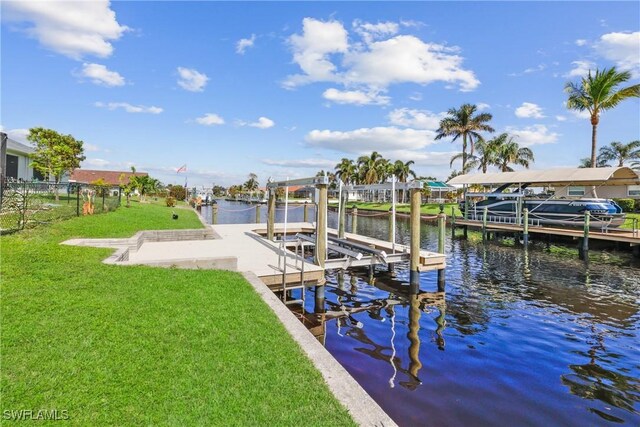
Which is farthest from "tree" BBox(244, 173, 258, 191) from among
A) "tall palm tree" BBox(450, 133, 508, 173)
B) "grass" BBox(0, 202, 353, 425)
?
"grass" BBox(0, 202, 353, 425)

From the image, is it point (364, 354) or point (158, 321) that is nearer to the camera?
point (158, 321)

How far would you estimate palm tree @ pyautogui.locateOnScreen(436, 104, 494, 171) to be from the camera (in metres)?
49.2

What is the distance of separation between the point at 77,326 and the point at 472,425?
5.70 meters

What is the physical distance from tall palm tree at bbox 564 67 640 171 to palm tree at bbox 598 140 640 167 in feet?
135

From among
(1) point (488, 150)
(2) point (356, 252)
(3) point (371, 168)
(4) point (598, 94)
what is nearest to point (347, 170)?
(3) point (371, 168)

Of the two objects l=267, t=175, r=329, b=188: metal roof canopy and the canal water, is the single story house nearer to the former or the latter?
l=267, t=175, r=329, b=188: metal roof canopy

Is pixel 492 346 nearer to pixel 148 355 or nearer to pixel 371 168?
pixel 148 355

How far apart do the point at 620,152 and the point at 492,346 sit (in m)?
76.1

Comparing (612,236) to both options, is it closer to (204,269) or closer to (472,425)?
(472,425)

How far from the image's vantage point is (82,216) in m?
16.7

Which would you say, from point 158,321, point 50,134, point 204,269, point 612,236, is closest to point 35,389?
point 158,321

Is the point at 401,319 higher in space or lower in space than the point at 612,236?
lower

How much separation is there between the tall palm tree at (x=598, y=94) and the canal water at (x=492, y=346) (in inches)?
913

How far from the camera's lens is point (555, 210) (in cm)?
2483
